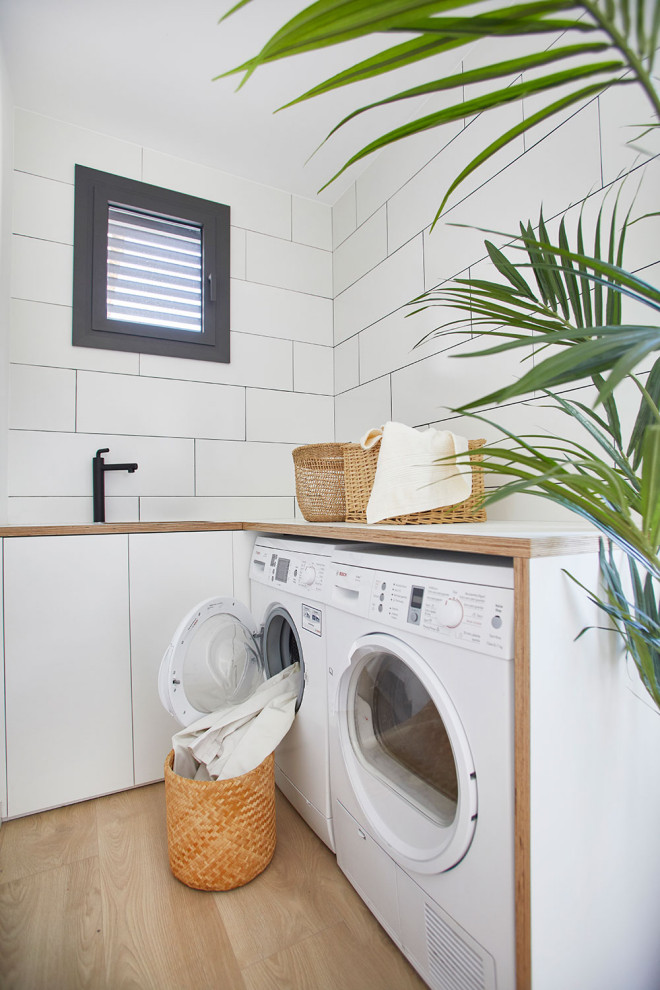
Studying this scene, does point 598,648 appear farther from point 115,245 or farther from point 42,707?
point 115,245

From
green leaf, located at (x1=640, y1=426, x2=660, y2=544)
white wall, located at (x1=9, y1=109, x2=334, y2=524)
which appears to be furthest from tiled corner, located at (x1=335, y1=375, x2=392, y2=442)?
green leaf, located at (x1=640, y1=426, x2=660, y2=544)

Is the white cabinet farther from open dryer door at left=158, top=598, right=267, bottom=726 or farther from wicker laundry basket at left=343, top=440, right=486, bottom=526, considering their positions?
wicker laundry basket at left=343, top=440, right=486, bottom=526

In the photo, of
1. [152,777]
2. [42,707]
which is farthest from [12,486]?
[152,777]

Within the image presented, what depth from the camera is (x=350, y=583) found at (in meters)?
1.22

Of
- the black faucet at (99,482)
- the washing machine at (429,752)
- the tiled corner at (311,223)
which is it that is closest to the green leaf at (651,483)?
the washing machine at (429,752)

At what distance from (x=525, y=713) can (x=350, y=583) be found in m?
0.52

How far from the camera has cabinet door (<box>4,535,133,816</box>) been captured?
156cm

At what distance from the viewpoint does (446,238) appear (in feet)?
6.04

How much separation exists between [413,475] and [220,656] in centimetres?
83

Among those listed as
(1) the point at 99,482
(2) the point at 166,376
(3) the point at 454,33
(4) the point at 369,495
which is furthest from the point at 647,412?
(2) the point at 166,376

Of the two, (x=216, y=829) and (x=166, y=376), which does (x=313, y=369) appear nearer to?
(x=166, y=376)

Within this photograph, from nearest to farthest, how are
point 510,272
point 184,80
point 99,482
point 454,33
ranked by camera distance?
point 454,33
point 510,272
point 184,80
point 99,482

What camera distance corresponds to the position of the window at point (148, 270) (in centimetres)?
211

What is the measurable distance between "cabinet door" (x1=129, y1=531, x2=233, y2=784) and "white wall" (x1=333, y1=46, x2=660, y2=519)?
1022 millimetres
